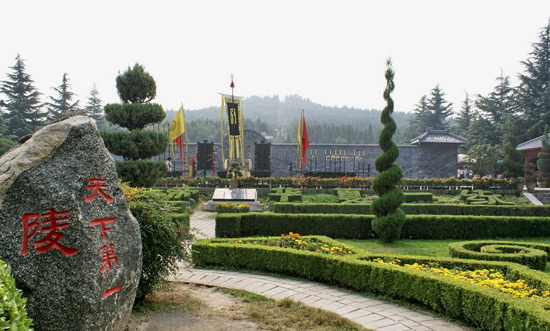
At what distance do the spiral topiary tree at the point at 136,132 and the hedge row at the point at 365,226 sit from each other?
2.57m

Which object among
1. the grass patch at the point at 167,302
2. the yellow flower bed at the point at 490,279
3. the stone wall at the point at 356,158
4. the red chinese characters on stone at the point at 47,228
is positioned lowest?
the grass patch at the point at 167,302

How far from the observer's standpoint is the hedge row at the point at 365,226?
33.2 ft

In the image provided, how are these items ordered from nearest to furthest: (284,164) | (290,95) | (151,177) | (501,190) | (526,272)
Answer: (526,272)
(151,177)
(501,190)
(284,164)
(290,95)

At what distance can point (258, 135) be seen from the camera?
1130 inches

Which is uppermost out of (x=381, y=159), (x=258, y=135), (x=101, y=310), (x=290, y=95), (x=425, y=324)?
(x=290, y=95)

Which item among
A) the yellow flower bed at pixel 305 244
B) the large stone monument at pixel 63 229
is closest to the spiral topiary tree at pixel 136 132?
the yellow flower bed at pixel 305 244

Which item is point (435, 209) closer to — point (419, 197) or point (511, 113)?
point (419, 197)

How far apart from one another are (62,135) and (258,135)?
2548 centimetres

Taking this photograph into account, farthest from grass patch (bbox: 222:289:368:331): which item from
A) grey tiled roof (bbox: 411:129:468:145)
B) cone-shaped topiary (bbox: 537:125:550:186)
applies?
grey tiled roof (bbox: 411:129:468:145)

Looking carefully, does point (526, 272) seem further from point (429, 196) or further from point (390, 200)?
point (429, 196)

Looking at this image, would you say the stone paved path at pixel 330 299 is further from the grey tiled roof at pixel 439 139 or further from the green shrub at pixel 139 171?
the grey tiled roof at pixel 439 139

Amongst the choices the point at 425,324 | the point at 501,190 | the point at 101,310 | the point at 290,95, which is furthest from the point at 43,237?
the point at 290,95

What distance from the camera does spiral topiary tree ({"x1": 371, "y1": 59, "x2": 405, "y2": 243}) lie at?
29.9ft

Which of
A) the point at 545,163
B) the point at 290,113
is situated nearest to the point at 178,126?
the point at 545,163
